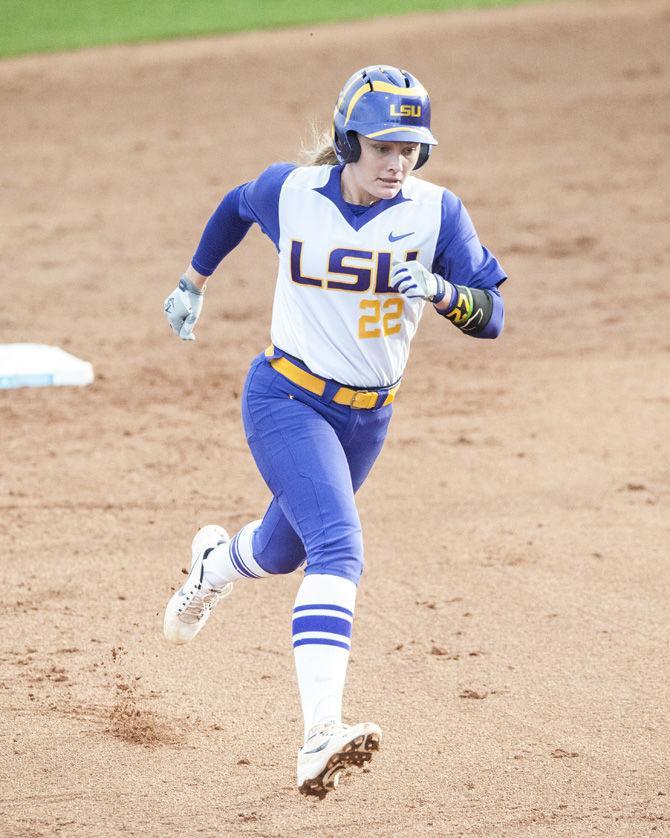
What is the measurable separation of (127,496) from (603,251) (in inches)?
251

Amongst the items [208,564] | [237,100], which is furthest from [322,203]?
[237,100]

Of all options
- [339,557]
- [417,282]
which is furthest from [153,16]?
[339,557]

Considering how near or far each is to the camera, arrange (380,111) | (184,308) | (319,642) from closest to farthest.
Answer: (319,642) → (380,111) → (184,308)

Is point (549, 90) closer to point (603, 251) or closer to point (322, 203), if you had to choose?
point (603, 251)

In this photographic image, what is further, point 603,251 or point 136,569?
point 603,251

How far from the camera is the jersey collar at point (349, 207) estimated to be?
4508mm

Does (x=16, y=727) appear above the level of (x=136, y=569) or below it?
below

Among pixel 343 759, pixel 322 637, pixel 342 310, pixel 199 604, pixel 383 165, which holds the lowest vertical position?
pixel 343 759

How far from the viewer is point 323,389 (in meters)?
4.56

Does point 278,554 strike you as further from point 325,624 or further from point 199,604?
point 325,624

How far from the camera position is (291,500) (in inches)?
171

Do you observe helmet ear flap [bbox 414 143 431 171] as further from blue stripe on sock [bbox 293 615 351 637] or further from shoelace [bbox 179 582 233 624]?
shoelace [bbox 179 582 233 624]

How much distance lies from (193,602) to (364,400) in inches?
51.5

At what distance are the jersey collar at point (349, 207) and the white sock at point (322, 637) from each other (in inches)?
49.8
